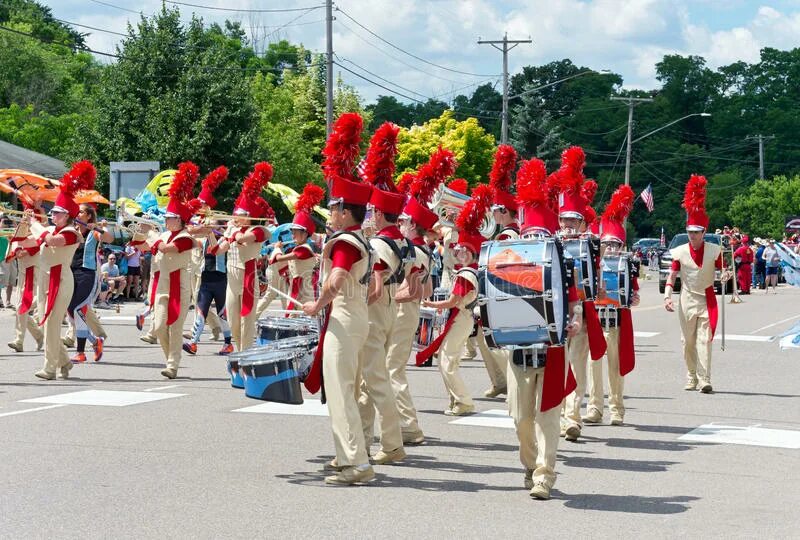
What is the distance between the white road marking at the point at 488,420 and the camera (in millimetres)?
11867

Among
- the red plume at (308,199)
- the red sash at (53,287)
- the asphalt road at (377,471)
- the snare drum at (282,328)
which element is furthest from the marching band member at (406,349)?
the red plume at (308,199)

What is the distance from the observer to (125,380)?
1499 centimetres

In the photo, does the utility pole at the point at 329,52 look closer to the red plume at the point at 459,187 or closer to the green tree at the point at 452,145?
the red plume at the point at 459,187

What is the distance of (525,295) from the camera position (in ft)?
27.6

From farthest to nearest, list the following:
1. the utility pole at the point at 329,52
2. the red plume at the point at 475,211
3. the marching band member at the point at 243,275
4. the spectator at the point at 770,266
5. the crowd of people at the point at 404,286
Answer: the spectator at the point at 770,266
the utility pole at the point at 329,52
the marching band member at the point at 243,275
the red plume at the point at 475,211
the crowd of people at the point at 404,286

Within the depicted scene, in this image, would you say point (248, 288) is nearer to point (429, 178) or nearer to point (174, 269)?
point (174, 269)

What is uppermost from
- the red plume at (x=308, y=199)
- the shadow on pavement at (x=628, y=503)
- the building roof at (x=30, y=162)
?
the building roof at (x=30, y=162)

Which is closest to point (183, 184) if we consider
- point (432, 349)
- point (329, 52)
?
point (432, 349)

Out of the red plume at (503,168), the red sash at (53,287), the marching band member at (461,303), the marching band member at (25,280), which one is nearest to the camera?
the marching band member at (461,303)

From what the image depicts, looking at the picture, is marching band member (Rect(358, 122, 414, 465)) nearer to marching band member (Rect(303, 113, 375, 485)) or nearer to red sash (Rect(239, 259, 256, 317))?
marching band member (Rect(303, 113, 375, 485))

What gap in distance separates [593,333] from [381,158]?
7.14 feet

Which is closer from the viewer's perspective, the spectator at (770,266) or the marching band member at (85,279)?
the marching band member at (85,279)

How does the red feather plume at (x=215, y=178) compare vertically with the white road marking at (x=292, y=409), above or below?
above

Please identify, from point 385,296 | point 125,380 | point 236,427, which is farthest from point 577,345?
point 125,380
